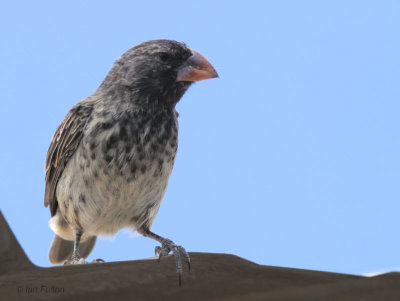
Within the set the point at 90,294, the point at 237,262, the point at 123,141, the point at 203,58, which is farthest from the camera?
the point at 203,58

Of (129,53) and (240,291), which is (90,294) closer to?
(240,291)

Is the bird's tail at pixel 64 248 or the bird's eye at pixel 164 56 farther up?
the bird's eye at pixel 164 56

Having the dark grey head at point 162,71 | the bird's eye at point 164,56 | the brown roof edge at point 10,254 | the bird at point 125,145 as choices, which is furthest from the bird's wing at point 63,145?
the brown roof edge at point 10,254

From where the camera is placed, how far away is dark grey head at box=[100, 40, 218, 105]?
3301 mm

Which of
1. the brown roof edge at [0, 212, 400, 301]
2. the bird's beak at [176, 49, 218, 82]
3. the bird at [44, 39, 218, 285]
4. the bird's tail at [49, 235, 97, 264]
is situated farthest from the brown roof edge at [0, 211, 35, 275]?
the bird's tail at [49, 235, 97, 264]

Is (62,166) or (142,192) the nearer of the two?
(142,192)

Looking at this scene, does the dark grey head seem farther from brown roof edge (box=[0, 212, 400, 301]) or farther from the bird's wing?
brown roof edge (box=[0, 212, 400, 301])

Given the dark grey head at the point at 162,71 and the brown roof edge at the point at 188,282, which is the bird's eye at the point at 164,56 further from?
the brown roof edge at the point at 188,282

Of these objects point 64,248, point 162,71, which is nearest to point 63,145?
point 162,71

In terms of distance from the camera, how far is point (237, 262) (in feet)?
4.45

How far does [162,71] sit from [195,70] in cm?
21

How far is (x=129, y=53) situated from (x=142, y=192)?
3.02ft

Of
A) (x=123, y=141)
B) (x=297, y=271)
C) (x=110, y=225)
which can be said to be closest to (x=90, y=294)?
A: (x=297, y=271)

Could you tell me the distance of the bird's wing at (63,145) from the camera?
328 centimetres
